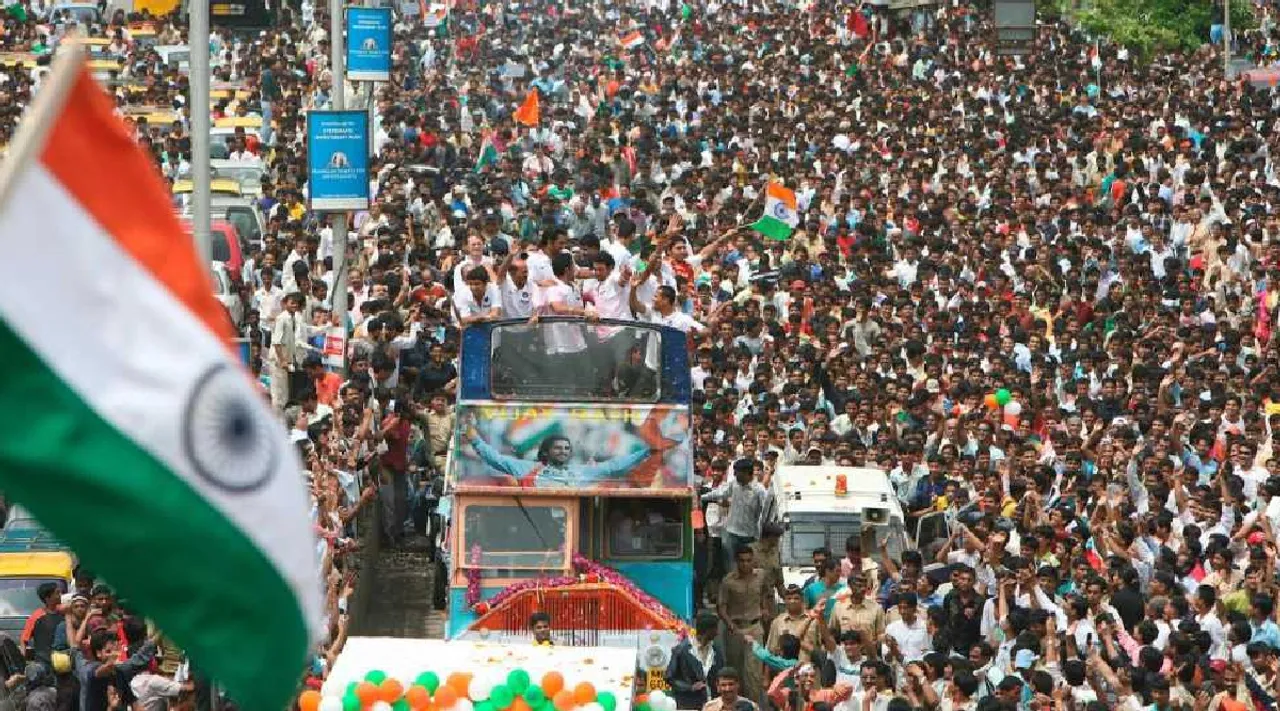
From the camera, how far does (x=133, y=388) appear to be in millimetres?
5898

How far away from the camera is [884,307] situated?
27109 millimetres

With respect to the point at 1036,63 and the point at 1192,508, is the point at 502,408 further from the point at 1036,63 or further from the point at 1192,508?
the point at 1036,63

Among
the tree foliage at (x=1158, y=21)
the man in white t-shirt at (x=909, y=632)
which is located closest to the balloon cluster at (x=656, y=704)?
the man in white t-shirt at (x=909, y=632)

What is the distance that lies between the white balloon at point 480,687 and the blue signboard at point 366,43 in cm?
1610

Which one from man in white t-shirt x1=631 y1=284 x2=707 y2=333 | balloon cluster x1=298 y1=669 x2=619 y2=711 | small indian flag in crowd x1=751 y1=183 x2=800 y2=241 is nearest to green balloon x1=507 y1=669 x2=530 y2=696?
balloon cluster x1=298 y1=669 x2=619 y2=711

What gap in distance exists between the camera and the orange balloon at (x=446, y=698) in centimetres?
1198

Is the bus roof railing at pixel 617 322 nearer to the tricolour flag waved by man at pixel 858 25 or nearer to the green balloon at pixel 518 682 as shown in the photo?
the green balloon at pixel 518 682

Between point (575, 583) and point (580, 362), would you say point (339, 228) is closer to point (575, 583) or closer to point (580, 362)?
point (580, 362)

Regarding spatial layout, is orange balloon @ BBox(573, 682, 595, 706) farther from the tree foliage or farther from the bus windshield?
the tree foliage

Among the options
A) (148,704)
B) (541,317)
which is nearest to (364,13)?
(541,317)

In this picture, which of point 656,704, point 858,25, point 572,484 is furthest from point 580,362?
point 858,25

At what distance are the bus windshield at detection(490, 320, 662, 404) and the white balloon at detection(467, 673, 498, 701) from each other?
5138 mm

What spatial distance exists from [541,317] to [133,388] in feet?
36.8

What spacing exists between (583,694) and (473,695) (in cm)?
48
